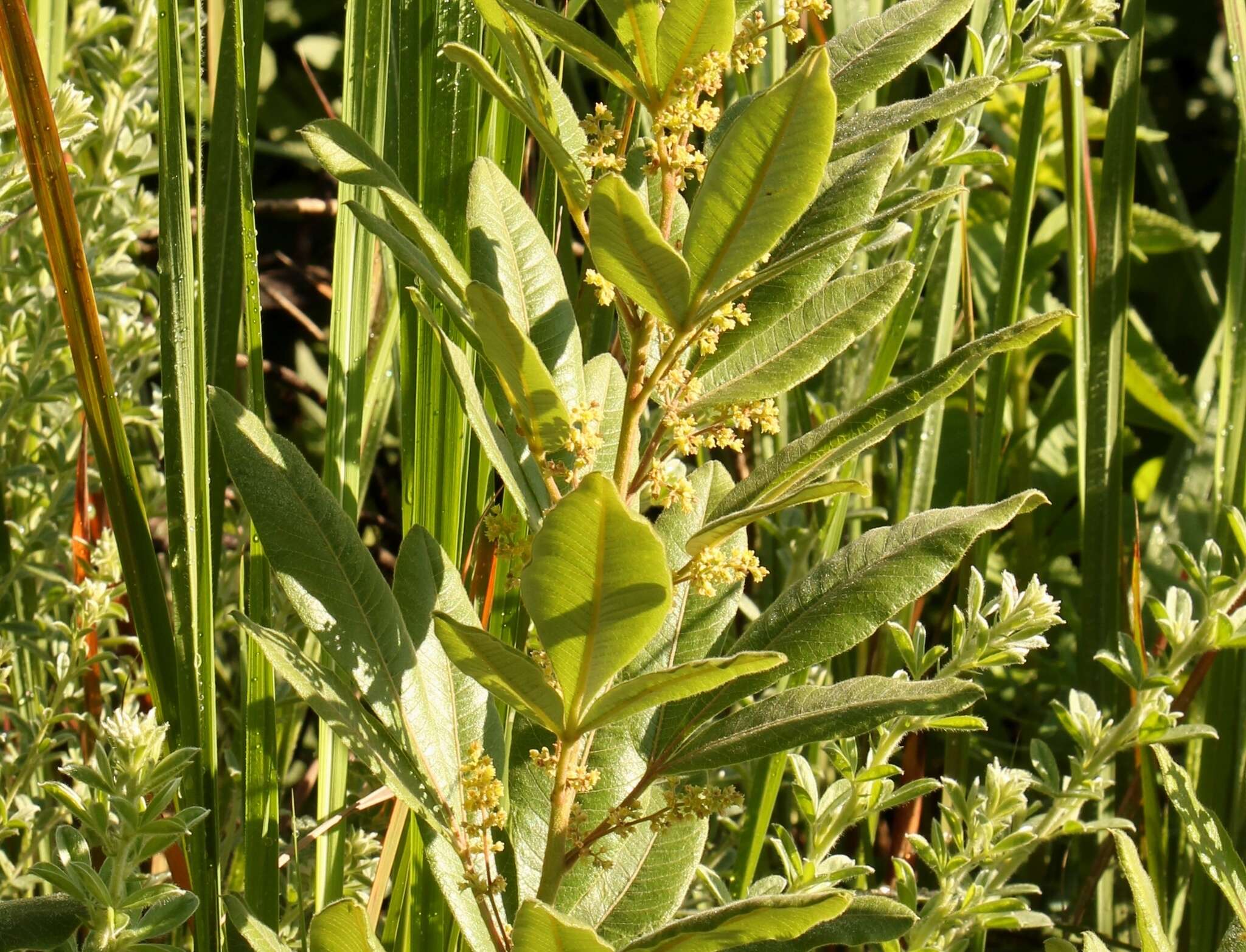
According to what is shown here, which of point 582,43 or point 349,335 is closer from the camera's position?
point 582,43

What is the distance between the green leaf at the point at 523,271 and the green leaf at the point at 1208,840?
1.78 ft

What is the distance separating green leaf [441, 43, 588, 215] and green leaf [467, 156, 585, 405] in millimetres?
55

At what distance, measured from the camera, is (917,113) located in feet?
2.14

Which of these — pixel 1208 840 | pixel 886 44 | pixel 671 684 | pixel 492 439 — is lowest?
pixel 1208 840

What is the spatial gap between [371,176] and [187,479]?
249 mm

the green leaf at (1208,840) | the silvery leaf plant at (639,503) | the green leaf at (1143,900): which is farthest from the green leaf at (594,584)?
the green leaf at (1208,840)

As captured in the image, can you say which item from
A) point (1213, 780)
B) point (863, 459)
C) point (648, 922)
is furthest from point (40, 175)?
point (1213, 780)

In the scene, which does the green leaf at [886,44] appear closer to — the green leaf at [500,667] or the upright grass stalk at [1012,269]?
the green leaf at [500,667]

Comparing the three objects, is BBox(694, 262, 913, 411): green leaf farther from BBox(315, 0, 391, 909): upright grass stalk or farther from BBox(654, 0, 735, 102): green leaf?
BBox(315, 0, 391, 909): upright grass stalk

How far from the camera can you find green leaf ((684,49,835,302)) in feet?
1.76

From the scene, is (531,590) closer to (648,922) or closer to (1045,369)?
(648,922)

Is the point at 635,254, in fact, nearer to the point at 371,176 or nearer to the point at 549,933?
the point at 371,176

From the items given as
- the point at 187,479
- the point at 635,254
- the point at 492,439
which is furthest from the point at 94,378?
the point at 635,254

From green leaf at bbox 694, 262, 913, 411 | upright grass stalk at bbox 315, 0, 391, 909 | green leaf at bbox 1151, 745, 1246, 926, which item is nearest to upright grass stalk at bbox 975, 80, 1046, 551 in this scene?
green leaf at bbox 1151, 745, 1246, 926
